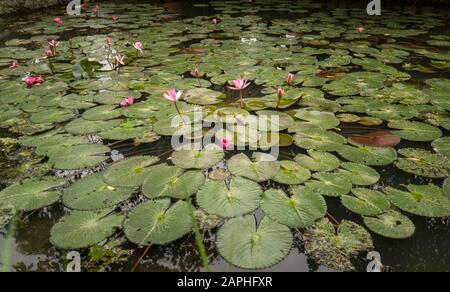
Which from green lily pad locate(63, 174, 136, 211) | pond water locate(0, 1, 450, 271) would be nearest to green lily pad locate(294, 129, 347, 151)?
pond water locate(0, 1, 450, 271)

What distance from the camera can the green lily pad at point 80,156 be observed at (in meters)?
1.97

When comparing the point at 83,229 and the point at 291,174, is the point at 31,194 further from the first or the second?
the point at 291,174

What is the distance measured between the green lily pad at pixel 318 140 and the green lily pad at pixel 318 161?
0.08m

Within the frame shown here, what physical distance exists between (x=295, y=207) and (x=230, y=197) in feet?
1.05

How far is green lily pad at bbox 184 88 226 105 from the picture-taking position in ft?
9.00

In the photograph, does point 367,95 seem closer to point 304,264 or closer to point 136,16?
point 304,264

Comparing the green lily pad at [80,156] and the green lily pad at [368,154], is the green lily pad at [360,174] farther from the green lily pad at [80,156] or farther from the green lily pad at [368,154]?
the green lily pad at [80,156]

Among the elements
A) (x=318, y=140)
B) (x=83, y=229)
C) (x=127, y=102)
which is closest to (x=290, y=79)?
(x=318, y=140)

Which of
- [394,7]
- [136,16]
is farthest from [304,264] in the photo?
[394,7]

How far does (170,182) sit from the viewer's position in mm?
1789

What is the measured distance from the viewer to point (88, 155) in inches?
80.9

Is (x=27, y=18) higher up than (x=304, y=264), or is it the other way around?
(x=27, y=18)

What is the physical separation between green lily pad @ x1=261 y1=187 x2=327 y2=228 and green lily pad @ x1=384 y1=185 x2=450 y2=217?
0.39 m
